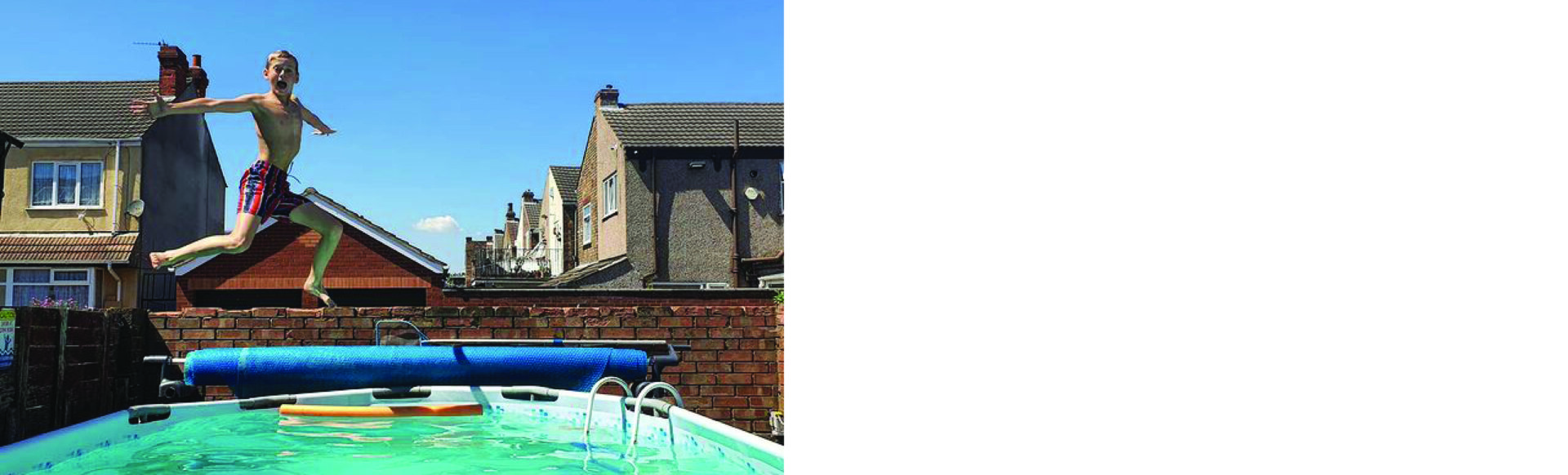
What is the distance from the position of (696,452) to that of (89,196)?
19778 mm

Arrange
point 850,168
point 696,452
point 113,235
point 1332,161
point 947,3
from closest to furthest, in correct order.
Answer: point 1332,161, point 947,3, point 850,168, point 696,452, point 113,235

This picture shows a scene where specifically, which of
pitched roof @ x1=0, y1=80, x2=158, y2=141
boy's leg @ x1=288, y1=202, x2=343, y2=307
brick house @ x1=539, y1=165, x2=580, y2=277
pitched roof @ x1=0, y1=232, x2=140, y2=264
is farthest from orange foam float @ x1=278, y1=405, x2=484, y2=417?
brick house @ x1=539, y1=165, x2=580, y2=277

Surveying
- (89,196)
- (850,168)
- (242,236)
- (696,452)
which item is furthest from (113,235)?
(850,168)

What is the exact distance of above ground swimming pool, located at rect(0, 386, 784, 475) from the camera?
15.2 feet

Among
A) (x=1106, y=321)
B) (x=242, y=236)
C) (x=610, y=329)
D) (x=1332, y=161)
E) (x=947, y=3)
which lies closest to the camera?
(x=1332, y=161)

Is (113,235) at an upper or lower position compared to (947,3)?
upper

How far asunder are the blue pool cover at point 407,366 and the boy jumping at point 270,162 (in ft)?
1.94

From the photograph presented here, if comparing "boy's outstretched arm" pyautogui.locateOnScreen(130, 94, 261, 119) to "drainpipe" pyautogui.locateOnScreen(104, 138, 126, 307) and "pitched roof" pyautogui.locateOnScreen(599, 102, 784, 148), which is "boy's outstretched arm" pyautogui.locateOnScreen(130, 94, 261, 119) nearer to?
"drainpipe" pyautogui.locateOnScreen(104, 138, 126, 307)

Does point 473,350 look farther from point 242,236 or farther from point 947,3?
point 947,3

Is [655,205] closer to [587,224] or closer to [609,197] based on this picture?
[609,197]

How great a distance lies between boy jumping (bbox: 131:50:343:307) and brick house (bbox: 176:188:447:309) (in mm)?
13288

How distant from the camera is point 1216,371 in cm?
80

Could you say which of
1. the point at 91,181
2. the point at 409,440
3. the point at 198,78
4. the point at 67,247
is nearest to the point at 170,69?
the point at 198,78

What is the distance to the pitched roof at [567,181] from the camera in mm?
32969
